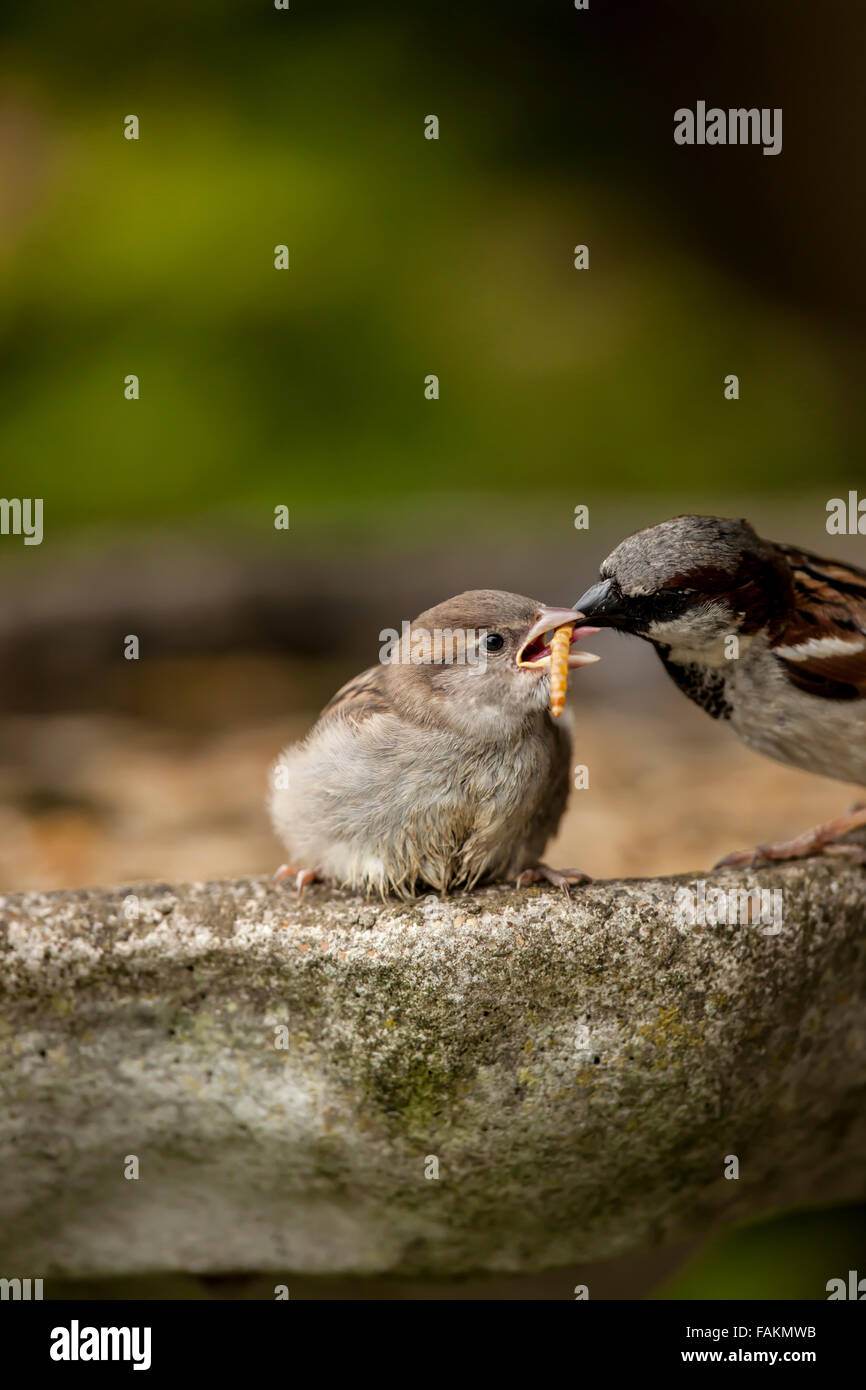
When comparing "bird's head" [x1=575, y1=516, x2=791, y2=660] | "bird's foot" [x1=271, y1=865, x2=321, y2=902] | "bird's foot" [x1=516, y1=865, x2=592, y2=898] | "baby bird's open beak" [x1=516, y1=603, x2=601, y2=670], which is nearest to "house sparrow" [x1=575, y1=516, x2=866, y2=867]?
"bird's head" [x1=575, y1=516, x2=791, y2=660]

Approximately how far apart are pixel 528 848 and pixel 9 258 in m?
3.22

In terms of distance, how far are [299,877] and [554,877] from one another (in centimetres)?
32

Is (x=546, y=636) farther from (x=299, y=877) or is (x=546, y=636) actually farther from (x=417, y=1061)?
(x=417, y=1061)

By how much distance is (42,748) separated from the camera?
117 inches

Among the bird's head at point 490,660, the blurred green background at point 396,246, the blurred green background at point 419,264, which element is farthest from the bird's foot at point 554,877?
the blurred green background at point 396,246

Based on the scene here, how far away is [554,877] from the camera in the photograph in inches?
61.7

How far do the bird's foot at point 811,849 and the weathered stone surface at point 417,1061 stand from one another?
13cm

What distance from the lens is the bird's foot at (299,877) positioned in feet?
5.29

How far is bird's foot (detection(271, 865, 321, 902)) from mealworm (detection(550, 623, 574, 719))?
0.37 metres

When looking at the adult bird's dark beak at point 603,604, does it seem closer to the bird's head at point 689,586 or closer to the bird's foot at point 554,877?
the bird's head at point 689,586

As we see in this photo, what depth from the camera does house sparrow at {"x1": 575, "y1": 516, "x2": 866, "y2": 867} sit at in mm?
1753

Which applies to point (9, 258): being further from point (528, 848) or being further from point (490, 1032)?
point (490, 1032)

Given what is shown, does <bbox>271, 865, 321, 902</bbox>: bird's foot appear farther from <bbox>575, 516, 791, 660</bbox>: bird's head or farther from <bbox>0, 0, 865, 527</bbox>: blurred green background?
<bbox>0, 0, 865, 527</bbox>: blurred green background

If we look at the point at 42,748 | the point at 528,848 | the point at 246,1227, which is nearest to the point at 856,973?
the point at 528,848
